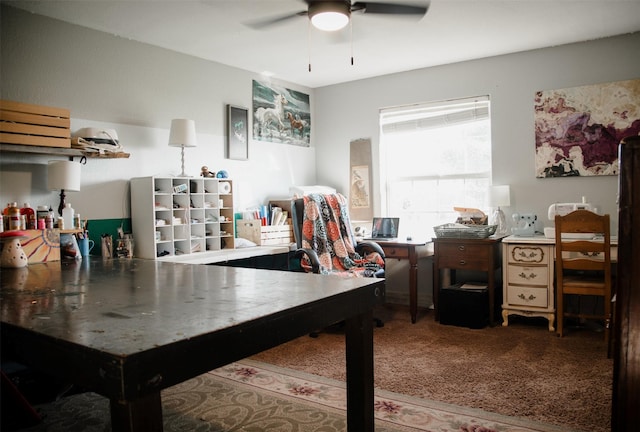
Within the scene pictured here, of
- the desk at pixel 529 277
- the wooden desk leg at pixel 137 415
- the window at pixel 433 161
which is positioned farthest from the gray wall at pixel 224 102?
the wooden desk leg at pixel 137 415

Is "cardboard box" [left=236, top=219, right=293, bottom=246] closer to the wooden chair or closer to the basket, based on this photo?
the basket

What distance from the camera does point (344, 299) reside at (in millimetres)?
1548

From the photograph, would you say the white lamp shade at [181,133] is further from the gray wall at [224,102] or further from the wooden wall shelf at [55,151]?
the wooden wall shelf at [55,151]

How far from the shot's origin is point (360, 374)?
167 cm

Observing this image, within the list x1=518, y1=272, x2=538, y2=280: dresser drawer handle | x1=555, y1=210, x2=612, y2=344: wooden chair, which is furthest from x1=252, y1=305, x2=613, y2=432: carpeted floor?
x1=518, y1=272, x2=538, y2=280: dresser drawer handle

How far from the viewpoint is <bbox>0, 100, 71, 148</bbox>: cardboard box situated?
9.34 feet

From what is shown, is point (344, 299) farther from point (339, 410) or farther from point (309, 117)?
point (309, 117)

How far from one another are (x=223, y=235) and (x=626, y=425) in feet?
11.3

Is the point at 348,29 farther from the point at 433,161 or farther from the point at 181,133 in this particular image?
the point at 433,161

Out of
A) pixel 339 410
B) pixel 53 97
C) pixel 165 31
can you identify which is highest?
pixel 165 31

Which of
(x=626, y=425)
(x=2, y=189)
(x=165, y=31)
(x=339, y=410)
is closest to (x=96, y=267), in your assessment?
(x=2, y=189)

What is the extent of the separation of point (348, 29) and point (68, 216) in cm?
246

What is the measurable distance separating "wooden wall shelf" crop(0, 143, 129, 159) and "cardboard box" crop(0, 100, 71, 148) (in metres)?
0.03

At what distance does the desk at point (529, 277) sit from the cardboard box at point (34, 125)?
3.49 m
